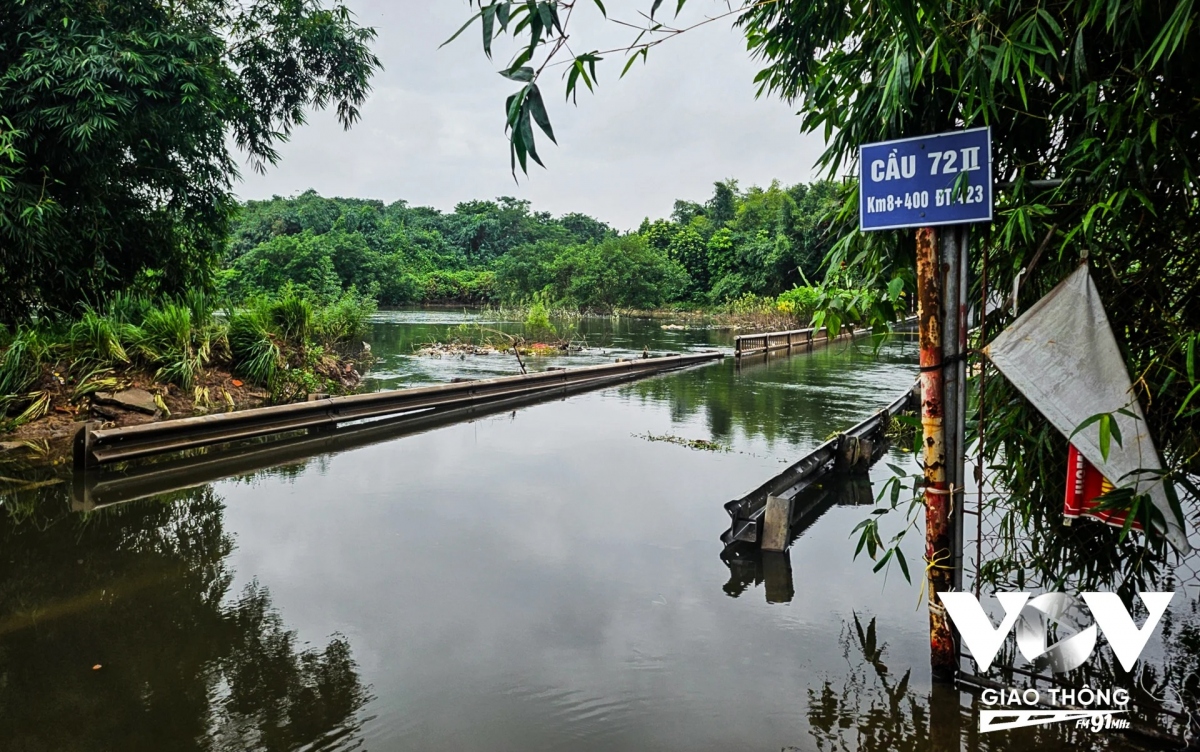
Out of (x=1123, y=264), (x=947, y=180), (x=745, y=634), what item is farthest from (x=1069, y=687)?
(x=947, y=180)

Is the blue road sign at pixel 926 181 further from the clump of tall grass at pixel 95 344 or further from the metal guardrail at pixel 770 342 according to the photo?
the metal guardrail at pixel 770 342

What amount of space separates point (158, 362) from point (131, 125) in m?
2.91

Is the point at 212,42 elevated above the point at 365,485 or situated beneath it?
elevated above

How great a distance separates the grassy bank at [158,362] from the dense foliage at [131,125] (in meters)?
0.71

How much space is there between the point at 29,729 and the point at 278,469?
439 centimetres

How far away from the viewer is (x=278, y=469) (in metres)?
7.04

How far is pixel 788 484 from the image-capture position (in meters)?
5.56

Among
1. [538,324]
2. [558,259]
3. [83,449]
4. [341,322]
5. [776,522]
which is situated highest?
[558,259]

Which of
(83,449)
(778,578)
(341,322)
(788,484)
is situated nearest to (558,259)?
(341,322)

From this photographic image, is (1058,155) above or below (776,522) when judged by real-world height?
above

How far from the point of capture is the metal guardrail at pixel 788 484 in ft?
15.7

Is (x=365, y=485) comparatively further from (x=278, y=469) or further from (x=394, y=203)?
(x=394, y=203)

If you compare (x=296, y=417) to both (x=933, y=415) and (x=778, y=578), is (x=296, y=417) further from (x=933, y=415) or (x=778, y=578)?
(x=933, y=415)

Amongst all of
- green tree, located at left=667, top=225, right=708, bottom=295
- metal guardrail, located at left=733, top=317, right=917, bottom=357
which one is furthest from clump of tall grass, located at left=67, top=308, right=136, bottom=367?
green tree, located at left=667, top=225, right=708, bottom=295
